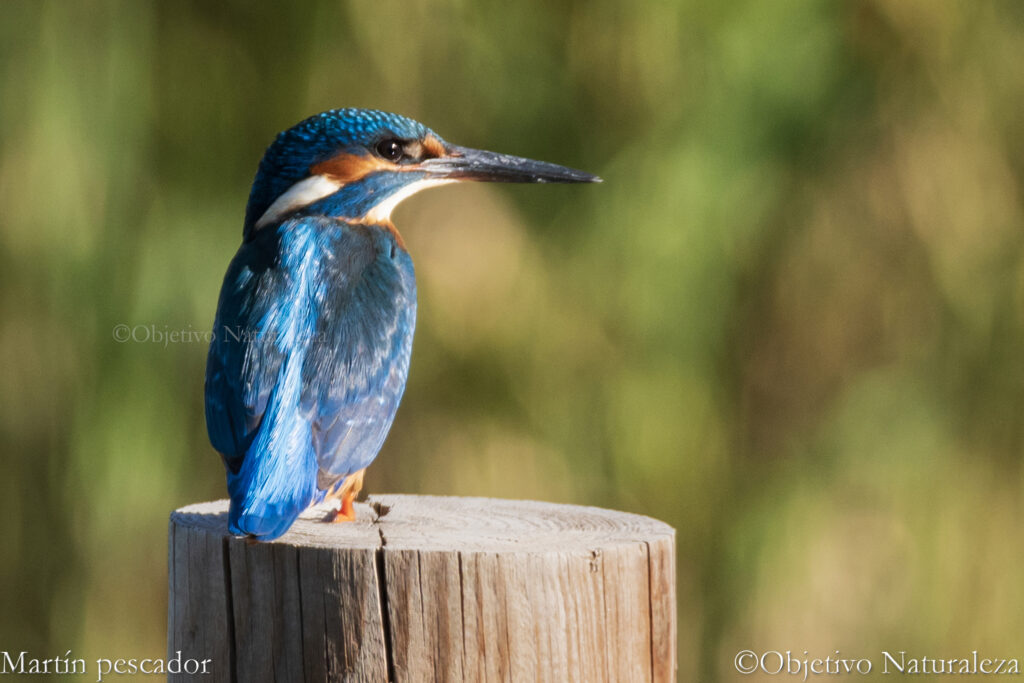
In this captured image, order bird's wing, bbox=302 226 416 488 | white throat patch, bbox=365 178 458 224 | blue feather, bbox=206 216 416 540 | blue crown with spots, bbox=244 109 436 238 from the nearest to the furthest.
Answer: blue feather, bbox=206 216 416 540, bird's wing, bbox=302 226 416 488, blue crown with spots, bbox=244 109 436 238, white throat patch, bbox=365 178 458 224

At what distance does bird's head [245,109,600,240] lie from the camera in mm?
2568

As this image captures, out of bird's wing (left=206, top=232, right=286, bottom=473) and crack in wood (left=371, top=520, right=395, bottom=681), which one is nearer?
crack in wood (left=371, top=520, right=395, bottom=681)

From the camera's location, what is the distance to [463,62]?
370 centimetres

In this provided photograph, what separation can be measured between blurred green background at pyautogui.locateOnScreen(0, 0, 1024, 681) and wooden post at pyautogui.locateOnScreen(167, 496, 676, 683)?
1.60 meters

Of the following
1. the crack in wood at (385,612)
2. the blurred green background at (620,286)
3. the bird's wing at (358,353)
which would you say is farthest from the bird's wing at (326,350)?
the blurred green background at (620,286)

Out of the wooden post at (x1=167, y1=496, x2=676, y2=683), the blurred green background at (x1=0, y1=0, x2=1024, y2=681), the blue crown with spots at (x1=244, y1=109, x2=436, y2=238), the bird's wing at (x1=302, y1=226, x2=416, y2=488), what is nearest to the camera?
the wooden post at (x1=167, y1=496, x2=676, y2=683)

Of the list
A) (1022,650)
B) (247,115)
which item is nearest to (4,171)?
(247,115)

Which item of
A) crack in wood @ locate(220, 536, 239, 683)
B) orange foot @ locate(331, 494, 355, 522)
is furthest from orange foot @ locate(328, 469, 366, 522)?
crack in wood @ locate(220, 536, 239, 683)

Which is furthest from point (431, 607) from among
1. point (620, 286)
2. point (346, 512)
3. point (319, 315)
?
point (620, 286)

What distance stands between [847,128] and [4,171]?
2.71 meters

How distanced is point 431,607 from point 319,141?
122 centimetres

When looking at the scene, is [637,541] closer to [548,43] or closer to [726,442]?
[726,442]

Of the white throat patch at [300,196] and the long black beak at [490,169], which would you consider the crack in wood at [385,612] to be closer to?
the white throat patch at [300,196]

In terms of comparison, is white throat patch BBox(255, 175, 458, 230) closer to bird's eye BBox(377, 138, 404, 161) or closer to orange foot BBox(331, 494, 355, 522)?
bird's eye BBox(377, 138, 404, 161)
